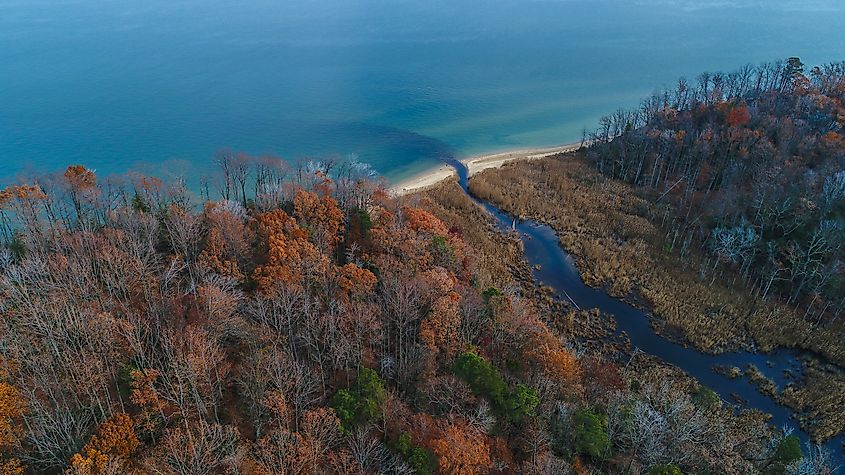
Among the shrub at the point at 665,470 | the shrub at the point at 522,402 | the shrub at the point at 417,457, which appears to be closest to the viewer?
the shrub at the point at 665,470

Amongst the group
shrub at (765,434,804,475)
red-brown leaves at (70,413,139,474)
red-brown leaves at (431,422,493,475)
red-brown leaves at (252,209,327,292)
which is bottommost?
shrub at (765,434,804,475)

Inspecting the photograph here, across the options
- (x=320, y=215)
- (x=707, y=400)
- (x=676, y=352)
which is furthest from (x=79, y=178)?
(x=676, y=352)

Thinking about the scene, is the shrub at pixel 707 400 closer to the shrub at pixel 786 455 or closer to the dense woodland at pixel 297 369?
the dense woodland at pixel 297 369

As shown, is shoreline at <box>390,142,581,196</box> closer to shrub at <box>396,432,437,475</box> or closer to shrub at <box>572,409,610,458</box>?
shrub at <box>572,409,610,458</box>

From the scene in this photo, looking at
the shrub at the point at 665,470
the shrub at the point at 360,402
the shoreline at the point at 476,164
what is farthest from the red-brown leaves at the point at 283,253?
the shoreline at the point at 476,164

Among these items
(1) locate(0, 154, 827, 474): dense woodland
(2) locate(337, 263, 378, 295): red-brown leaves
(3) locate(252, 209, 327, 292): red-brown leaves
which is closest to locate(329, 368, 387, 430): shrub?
(1) locate(0, 154, 827, 474): dense woodland

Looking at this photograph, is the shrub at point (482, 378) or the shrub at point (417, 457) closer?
the shrub at point (417, 457)
